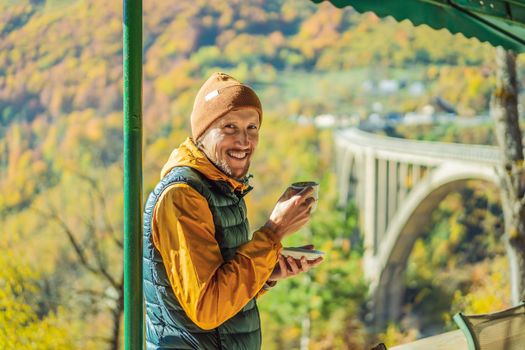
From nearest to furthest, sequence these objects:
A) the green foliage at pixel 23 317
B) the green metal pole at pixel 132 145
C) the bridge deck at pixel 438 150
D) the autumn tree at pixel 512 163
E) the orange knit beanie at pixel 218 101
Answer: the orange knit beanie at pixel 218 101 < the green metal pole at pixel 132 145 < the autumn tree at pixel 512 163 < the green foliage at pixel 23 317 < the bridge deck at pixel 438 150

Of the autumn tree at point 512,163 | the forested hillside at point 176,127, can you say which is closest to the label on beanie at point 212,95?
the autumn tree at point 512,163

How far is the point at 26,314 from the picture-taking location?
490 inches

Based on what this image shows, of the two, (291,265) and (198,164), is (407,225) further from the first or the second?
(198,164)

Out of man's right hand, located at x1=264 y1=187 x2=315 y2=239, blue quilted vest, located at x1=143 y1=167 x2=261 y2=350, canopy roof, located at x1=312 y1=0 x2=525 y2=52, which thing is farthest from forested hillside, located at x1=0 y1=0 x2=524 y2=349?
man's right hand, located at x1=264 y1=187 x2=315 y2=239

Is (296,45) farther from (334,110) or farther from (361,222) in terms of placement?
(361,222)

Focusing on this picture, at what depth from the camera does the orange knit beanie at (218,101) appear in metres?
1.44

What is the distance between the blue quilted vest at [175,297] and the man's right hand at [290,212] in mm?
83

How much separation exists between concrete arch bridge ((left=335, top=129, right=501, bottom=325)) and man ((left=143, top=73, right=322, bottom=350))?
1563 centimetres

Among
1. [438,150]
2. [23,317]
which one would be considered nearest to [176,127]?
[438,150]

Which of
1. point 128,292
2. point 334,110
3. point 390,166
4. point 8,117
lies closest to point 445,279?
point 390,166

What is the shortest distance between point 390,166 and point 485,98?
7682 millimetres

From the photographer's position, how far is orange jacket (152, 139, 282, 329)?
1327 mm

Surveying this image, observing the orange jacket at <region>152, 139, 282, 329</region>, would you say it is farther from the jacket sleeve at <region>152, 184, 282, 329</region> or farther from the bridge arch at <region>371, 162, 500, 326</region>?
the bridge arch at <region>371, 162, 500, 326</region>

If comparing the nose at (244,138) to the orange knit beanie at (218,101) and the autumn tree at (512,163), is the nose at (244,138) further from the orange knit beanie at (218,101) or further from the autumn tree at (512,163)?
the autumn tree at (512,163)
